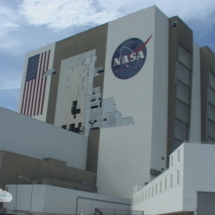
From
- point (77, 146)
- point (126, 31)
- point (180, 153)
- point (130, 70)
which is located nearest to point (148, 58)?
point (130, 70)

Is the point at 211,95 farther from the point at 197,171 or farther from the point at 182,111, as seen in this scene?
the point at 197,171

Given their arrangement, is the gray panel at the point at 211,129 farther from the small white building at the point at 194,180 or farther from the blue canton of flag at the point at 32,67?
the small white building at the point at 194,180

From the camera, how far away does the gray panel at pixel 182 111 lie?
71537mm

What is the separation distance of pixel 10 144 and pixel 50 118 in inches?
876

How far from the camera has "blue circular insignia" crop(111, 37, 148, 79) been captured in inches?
2808

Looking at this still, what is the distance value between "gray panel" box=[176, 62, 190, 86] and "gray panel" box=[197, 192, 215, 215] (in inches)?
1778

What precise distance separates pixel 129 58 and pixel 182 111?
14.8 meters

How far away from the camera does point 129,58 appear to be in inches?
2859

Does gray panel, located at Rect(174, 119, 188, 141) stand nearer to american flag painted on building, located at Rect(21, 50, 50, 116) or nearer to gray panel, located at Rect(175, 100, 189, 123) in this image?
gray panel, located at Rect(175, 100, 189, 123)

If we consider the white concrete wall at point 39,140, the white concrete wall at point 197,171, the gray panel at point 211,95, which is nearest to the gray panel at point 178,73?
the gray panel at point 211,95

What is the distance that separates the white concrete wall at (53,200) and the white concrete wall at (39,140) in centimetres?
978

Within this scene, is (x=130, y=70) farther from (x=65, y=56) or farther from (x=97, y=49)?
(x=65, y=56)

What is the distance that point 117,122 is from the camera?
71.1 m

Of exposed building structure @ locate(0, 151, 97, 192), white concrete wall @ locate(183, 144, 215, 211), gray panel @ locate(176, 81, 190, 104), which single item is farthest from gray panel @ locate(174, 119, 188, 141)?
white concrete wall @ locate(183, 144, 215, 211)
